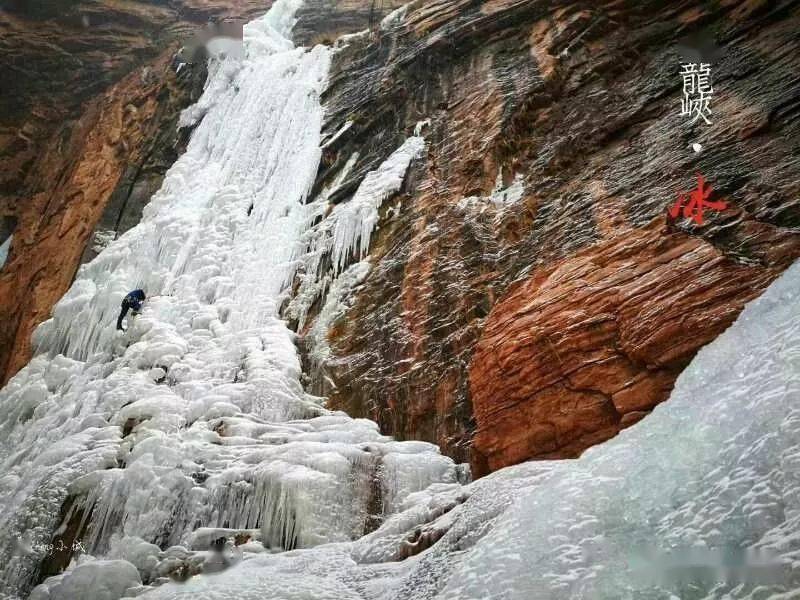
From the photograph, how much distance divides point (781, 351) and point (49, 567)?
21.2 ft

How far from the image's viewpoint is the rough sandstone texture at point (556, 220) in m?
5.69

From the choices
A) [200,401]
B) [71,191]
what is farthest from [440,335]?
[71,191]

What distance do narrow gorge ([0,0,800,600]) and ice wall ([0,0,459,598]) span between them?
4cm

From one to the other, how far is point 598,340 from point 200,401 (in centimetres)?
445

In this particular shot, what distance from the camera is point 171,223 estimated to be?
11.2 meters

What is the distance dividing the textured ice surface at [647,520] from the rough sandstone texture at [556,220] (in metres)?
0.81

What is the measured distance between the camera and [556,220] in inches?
296

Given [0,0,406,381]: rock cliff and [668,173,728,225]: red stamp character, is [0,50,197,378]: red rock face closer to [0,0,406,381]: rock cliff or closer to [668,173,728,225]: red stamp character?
[0,0,406,381]: rock cliff

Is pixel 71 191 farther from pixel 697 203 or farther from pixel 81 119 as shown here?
pixel 697 203

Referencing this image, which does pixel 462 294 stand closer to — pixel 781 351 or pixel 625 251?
pixel 625 251

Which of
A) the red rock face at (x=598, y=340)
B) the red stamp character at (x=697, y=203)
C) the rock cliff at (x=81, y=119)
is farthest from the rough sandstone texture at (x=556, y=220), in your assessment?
the rock cliff at (x=81, y=119)

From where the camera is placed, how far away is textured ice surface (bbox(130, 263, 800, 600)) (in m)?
3.19

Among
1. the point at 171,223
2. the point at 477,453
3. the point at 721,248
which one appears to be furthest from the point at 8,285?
the point at 721,248

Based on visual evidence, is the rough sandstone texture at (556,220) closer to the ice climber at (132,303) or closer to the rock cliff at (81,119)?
the ice climber at (132,303)
